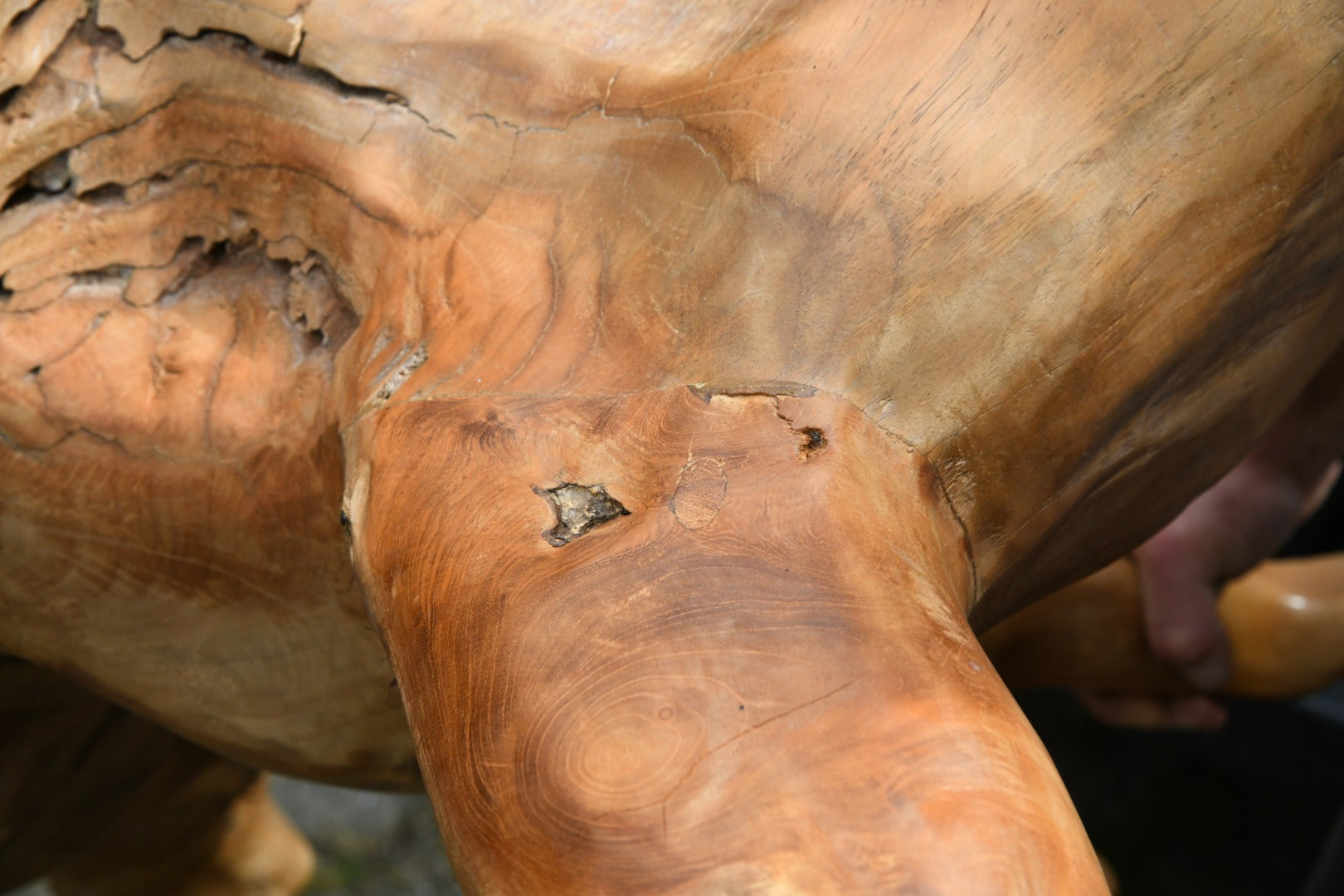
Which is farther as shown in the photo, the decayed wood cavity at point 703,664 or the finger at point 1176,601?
the finger at point 1176,601

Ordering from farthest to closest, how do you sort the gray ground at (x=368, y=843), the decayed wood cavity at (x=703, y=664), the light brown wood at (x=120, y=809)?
1. the gray ground at (x=368, y=843)
2. the light brown wood at (x=120, y=809)
3. the decayed wood cavity at (x=703, y=664)

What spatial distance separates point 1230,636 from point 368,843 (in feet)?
3.80

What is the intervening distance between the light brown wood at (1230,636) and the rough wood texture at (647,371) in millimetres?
382

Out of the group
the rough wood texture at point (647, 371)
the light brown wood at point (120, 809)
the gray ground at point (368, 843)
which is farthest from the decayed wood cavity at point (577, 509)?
the gray ground at point (368, 843)

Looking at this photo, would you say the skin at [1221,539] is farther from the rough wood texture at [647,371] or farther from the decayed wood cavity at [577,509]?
the decayed wood cavity at [577,509]

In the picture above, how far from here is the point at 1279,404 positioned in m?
0.69

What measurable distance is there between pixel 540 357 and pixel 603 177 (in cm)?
9

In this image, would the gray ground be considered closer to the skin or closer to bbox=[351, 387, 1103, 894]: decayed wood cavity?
the skin

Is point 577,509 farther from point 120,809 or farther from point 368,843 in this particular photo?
point 368,843

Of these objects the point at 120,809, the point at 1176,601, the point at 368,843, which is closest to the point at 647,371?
the point at 1176,601

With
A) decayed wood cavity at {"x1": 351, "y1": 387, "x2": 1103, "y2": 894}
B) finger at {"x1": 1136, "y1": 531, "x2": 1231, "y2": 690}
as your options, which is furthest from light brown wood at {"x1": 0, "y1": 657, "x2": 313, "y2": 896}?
finger at {"x1": 1136, "y1": 531, "x2": 1231, "y2": 690}

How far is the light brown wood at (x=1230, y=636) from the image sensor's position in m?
1.07

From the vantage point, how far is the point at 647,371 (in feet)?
1.80

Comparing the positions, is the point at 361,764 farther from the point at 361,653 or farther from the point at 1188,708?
the point at 1188,708
